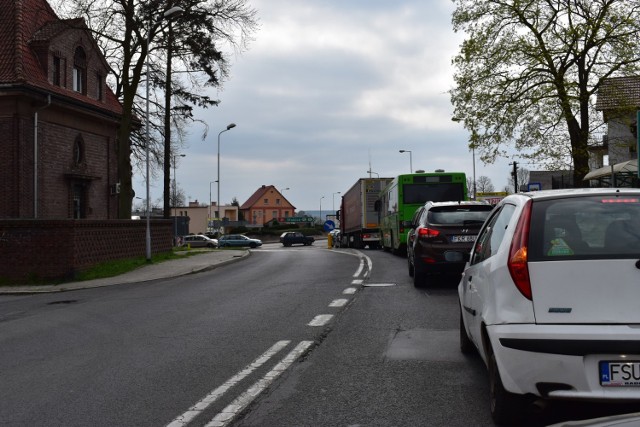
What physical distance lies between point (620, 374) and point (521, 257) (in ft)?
2.87

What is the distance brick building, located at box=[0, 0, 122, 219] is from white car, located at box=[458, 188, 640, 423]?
24.8m

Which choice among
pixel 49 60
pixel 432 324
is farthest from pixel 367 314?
pixel 49 60

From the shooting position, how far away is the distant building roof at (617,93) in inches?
1006

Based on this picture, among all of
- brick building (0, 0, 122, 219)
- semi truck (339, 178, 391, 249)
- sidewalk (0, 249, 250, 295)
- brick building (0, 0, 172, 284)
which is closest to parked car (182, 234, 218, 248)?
semi truck (339, 178, 391, 249)

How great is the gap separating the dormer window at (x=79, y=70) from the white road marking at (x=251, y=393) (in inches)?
1082

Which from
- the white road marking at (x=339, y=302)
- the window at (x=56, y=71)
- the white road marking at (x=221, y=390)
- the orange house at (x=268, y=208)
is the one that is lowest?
the white road marking at (x=339, y=302)

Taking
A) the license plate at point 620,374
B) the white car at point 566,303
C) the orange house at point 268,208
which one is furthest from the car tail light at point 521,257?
the orange house at point 268,208

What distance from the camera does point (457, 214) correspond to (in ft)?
41.1

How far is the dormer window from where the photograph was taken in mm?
30656

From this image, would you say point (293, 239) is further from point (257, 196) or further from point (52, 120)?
point (257, 196)

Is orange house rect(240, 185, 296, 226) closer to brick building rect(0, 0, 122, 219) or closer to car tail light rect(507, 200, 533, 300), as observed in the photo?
brick building rect(0, 0, 122, 219)

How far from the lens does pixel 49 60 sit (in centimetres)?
2797

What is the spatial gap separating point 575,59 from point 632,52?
2062 mm

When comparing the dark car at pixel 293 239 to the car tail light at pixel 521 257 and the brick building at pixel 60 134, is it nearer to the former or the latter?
the brick building at pixel 60 134
